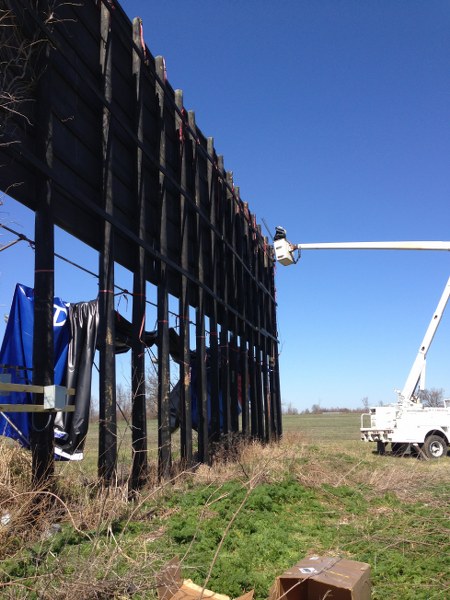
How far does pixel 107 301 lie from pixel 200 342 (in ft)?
14.9

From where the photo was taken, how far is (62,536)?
4.73 m

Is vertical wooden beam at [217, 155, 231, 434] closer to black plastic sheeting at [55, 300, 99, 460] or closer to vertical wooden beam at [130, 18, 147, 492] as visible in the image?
vertical wooden beam at [130, 18, 147, 492]

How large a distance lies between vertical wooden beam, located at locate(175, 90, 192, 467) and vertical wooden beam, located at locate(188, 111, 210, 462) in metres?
0.59

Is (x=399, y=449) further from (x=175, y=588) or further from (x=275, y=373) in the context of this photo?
(x=175, y=588)

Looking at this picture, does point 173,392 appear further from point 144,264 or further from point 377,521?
point 377,521

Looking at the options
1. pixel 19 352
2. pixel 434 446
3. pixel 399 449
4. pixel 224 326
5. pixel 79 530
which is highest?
→ pixel 224 326

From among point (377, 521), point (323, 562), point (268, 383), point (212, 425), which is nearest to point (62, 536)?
point (323, 562)

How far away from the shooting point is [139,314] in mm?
8305

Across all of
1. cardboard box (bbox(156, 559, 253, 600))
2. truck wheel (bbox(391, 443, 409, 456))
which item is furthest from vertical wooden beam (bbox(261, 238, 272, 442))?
cardboard box (bbox(156, 559, 253, 600))

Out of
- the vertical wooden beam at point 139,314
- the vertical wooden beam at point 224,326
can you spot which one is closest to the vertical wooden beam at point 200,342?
the vertical wooden beam at point 224,326

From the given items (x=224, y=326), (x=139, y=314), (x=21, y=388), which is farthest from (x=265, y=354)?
(x=21, y=388)

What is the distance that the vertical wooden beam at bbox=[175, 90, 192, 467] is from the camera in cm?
1006

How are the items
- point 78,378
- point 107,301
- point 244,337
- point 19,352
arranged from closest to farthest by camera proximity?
point 19,352 → point 78,378 → point 107,301 → point 244,337

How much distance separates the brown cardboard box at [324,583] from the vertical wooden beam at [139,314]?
3.64 m
